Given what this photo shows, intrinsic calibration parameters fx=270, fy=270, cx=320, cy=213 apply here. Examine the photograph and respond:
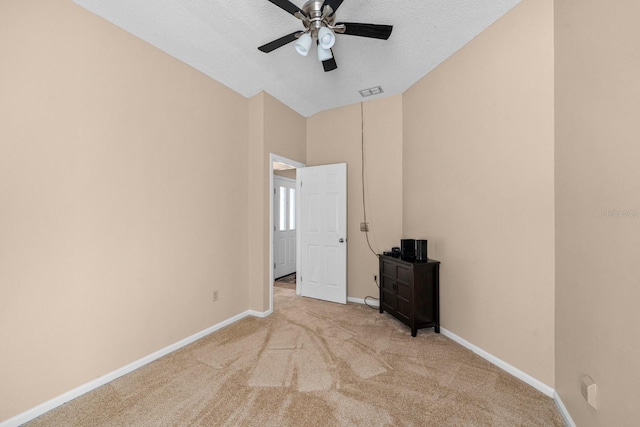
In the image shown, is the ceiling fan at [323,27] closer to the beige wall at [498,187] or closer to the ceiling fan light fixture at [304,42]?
the ceiling fan light fixture at [304,42]

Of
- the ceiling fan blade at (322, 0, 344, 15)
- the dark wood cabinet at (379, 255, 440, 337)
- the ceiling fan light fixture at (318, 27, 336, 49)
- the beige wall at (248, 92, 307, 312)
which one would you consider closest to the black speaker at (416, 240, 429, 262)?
the dark wood cabinet at (379, 255, 440, 337)

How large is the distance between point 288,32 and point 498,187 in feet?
7.67

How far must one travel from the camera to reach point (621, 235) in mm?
1206

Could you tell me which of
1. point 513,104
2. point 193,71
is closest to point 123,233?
point 193,71

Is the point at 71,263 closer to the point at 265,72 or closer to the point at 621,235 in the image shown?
the point at 265,72

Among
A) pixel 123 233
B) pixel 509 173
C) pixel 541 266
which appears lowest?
pixel 541 266

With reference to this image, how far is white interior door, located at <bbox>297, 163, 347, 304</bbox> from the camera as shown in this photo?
13.3 ft

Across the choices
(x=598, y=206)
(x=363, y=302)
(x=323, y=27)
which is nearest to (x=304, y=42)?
(x=323, y=27)

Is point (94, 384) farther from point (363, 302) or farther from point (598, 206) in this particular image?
point (598, 206)

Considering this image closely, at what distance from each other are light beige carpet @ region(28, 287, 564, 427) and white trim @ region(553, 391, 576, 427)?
0.04 m

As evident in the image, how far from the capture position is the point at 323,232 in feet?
13.8

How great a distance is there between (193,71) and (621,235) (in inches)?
141

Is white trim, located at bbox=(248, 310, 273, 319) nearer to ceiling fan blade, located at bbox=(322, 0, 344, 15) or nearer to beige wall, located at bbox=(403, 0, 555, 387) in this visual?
beige wall, located at bbox=(403, 0, 555, 387)

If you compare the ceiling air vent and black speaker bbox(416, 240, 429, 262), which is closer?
black speaker bbox(416, 240, 429, 262)
